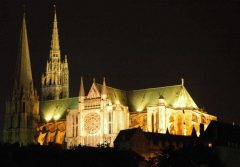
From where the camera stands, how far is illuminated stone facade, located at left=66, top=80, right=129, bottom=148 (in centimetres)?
16486

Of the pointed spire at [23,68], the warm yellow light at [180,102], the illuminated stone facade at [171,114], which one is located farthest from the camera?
the pointed spire at [23,68]

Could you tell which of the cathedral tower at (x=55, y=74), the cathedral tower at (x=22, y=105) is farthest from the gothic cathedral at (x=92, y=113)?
the cathedral tower at (x=55, y=74)

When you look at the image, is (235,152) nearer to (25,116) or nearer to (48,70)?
(25,116)

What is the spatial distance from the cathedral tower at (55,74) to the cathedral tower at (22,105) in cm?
1033

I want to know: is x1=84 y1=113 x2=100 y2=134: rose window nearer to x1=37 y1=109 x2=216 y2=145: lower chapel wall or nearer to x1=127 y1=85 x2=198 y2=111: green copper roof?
x1=37 y1=109 x2=216 y2=145: lower chapel wall

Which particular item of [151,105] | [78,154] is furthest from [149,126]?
[78,154]

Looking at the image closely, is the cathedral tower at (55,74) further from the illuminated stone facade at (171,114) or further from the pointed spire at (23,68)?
the illuminated stone facade at (171,114)

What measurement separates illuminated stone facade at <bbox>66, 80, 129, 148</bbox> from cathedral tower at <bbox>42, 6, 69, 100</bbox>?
23466 mm

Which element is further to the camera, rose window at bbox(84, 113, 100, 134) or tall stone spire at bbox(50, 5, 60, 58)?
tall stone spire at bbox(50, 5, 60, 58)

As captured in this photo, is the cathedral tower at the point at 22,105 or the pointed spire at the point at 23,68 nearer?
the cathedral tower at the point at 22,105

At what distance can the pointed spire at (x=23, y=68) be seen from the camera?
181125mm

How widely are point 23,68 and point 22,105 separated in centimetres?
630

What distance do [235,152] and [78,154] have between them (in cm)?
2100

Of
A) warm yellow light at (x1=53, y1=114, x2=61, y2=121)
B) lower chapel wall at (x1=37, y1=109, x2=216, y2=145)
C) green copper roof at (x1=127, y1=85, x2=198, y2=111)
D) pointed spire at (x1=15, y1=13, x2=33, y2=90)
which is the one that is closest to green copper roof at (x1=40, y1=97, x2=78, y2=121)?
warm yellow light at (x1=53, y1=114, x2=61, y2=121)
